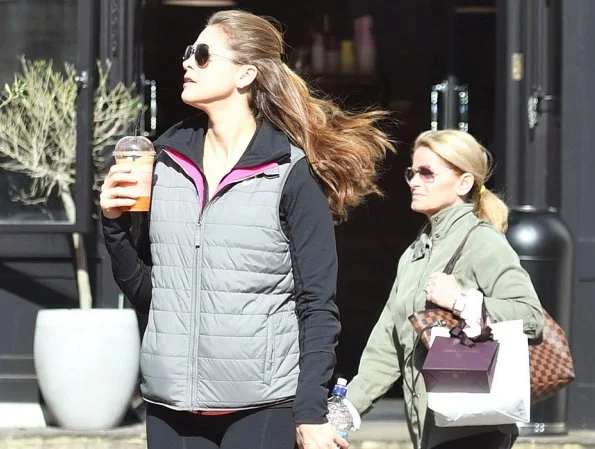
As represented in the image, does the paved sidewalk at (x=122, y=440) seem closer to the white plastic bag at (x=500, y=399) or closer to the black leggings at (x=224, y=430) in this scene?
the white plastic bag at (x=500, y=399)

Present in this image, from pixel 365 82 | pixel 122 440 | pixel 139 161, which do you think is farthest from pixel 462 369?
pixel 365 82

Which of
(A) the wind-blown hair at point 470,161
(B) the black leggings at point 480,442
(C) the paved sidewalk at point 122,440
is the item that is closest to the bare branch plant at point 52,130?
(C) the paved sidewalk at point 122,440

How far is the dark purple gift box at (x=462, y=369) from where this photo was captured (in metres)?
3.80

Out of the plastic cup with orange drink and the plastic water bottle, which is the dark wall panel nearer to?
the plastic water bottle

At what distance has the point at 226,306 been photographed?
314 cm

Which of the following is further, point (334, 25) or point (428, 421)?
point (334, 25)

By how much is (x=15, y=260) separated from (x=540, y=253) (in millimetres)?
2779

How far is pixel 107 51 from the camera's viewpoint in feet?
23.2

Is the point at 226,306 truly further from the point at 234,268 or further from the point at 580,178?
the point at 580,178

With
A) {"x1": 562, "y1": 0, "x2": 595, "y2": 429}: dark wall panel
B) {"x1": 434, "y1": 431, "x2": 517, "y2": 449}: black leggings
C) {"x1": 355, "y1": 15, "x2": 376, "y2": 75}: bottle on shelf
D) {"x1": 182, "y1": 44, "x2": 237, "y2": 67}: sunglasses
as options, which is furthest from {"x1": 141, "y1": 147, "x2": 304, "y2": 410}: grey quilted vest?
{"x1": 355, "y1": 15, "x2": 376, "y2": 75}: bottle on shelf

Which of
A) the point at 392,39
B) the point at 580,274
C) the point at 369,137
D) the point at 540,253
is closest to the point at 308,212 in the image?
the point at 369,137

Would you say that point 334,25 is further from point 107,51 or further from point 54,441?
point 54,441

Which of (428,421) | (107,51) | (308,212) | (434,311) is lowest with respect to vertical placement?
(428,421)

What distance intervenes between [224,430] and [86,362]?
136 inches
